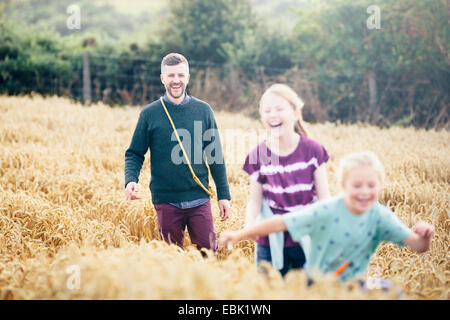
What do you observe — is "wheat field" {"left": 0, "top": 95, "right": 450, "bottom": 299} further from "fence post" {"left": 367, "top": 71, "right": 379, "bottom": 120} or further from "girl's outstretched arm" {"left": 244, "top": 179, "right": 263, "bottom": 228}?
"fence post" {"left": 367, "top": 71, "right": 379, "bottom": 120}

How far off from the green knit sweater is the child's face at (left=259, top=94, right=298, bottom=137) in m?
0.76

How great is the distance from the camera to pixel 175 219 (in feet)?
10.4

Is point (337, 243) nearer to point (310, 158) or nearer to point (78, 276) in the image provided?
point (310, 158)

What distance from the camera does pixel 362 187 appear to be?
2.04m

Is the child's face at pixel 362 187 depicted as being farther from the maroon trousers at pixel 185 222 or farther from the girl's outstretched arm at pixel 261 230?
the maroon trousers at pixel 185 222

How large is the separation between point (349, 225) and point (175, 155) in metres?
1.42

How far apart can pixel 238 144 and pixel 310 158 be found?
14.6 ft

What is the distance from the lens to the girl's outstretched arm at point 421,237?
212cm

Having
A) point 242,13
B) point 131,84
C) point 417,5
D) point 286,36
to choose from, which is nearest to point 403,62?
point 417,5

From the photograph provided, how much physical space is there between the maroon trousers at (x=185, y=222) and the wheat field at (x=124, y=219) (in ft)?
0.40

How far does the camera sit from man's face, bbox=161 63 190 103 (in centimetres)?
309

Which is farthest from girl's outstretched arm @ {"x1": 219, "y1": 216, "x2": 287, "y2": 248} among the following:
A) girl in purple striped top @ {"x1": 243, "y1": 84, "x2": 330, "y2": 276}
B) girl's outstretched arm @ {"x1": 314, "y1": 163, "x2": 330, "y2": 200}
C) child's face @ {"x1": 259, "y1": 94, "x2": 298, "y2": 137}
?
child's face @ {"x1": 259, "y1": 94, "x2": 298, "y2": 137}

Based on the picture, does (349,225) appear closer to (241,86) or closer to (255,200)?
(255,200)

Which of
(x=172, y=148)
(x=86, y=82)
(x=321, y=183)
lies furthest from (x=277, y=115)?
(x=86, y=82)
